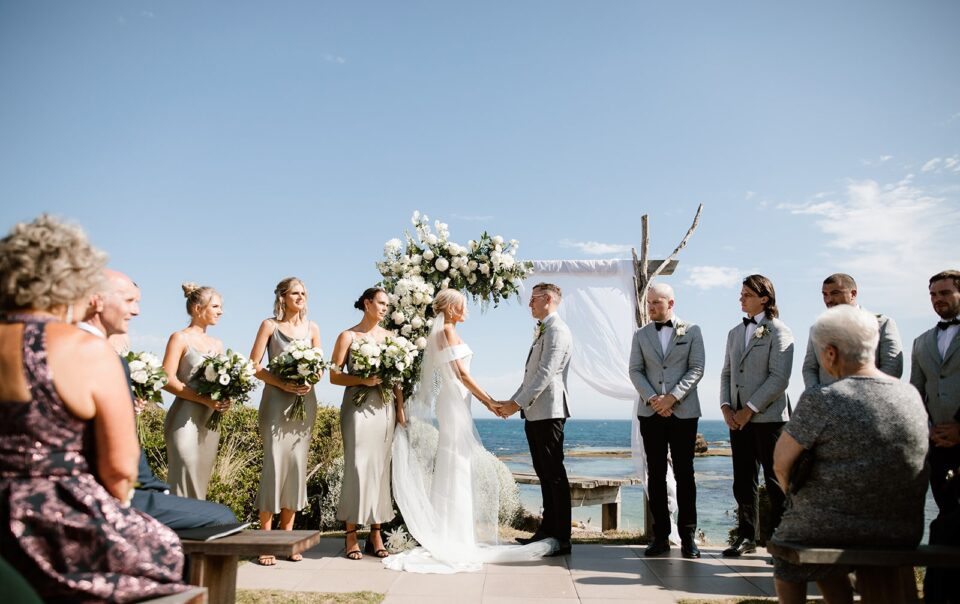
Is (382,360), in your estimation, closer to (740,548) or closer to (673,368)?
(673,368)

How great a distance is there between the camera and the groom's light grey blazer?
617 cm

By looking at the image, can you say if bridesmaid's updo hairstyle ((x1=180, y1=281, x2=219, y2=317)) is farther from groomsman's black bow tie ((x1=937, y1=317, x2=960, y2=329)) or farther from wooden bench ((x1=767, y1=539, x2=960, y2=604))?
groomsman's black bow tie ((x1=937, y1=317, x2=960, y2=329))

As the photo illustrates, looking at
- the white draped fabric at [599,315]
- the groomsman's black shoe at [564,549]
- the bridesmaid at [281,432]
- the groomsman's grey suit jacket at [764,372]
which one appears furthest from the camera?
the white draped fabric at [599,315]

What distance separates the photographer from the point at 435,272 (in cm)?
668

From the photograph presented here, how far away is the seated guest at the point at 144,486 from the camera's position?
3.10 metres

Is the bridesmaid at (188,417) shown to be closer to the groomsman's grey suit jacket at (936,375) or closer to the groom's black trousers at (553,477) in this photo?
the groom's black trousers at (553,477)

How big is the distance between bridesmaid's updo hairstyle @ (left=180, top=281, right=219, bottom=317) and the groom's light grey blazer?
9.13ft

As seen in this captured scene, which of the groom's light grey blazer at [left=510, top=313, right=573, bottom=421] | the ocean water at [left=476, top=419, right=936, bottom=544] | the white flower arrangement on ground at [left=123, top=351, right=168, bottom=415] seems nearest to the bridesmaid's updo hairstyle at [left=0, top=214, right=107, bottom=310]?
the white flower arrangement on ground at [left=123, top=351, right=168, bottom=415]

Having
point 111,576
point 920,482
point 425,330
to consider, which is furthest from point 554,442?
point 111,576

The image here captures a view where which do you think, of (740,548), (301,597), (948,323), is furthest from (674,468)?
(301,597)

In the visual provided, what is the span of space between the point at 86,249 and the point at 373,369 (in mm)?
3421

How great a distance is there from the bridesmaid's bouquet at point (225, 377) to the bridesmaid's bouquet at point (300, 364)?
31 cm

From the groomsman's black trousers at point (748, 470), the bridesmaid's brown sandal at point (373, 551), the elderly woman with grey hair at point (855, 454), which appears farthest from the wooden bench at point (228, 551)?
the groomsman's black trousers at point (748, 470)

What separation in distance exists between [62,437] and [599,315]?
589cm
